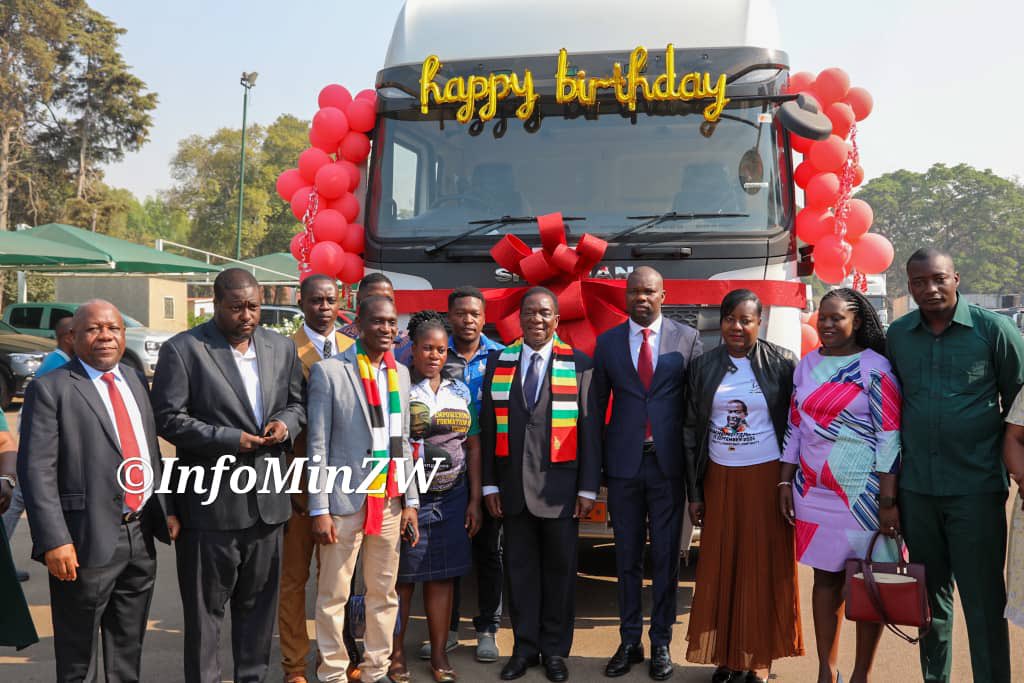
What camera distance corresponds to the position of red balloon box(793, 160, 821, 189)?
534cm

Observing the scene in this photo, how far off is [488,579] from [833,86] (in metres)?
3.81

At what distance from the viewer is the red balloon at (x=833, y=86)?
573 cm

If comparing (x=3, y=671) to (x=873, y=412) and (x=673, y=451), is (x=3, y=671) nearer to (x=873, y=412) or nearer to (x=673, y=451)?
Answer: (x=673, y=451)

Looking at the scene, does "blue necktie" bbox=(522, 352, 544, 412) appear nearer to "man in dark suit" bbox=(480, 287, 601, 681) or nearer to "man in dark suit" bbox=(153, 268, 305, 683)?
"man in dark suit" bbox=(480, 287, 601, 681)

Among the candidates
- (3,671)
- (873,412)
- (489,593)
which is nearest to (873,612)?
(873,412)

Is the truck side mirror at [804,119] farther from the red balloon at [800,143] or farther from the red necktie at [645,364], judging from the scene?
the red necktie at [645,364]

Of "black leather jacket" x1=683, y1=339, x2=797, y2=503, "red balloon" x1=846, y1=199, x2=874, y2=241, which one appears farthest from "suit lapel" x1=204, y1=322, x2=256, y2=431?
"red balloon" x1=846, y1=199, x2=874, y2=241

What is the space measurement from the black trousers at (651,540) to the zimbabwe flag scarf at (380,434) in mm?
1075

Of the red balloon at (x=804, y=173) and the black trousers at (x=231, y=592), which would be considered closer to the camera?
the black trousers at (x=231, y=592)

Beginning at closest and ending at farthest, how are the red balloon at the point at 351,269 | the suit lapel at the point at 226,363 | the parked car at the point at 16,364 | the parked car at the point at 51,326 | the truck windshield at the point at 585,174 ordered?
the suit lapel at the point at 226,363
the truck windshield at the point at 585,174
the red balloon at the point at 351,269
the parked car at the point at 16,364
the parked car at the point at 51,326

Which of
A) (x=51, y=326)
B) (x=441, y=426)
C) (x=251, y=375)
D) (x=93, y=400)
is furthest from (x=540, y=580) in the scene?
(x=51, y=326)

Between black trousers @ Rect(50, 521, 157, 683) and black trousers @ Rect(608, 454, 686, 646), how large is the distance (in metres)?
2.09

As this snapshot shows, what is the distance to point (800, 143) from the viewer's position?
5.29 meters

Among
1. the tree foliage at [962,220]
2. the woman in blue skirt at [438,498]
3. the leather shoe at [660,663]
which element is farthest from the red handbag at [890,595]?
the tree foliage at [962,220]
